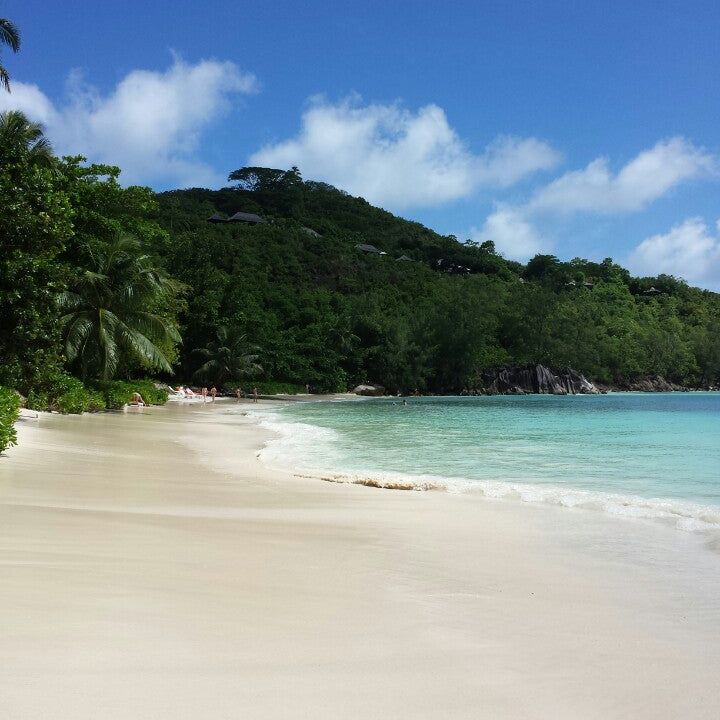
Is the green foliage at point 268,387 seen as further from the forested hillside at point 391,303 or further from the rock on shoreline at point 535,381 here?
the rock on shoreline at point 535,381

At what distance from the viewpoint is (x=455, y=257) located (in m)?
105

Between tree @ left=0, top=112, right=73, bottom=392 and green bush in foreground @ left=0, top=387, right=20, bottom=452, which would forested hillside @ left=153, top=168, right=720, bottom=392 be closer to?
tree @ left=0, top=112, right=73, bottom=392

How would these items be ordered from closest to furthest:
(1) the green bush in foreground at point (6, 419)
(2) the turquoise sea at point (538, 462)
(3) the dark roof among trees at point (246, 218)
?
(2) the turquoise sea at point (538, 462)
(1) the green bush in foreground at point (6, 419)
(3) the dark roof among trees at point (246, 218)

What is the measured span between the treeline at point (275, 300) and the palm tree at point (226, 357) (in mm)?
111

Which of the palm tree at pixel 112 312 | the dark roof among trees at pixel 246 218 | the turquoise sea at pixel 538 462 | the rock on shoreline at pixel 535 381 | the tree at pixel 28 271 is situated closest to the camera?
the turquoise sea at pixel 538 462

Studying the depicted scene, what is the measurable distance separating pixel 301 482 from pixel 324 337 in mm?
48480

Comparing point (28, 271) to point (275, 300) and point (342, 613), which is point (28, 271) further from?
point (275, 300)

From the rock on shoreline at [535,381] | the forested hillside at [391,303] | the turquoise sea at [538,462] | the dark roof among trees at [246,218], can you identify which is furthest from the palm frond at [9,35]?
the dark roof among trees at [246,218]

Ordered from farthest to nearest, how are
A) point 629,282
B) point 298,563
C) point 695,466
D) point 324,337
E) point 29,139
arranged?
point 629,282, point 324,337, point 29,139, point 695,466, point 298,563

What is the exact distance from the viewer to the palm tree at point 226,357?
157ft

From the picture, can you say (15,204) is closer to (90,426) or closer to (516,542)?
(90,426)

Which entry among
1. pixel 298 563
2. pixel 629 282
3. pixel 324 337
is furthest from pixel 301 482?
pixel 629 282

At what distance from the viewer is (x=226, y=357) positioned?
4797 centimetres

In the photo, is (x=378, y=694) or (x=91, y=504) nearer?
(x=378, y=694)
